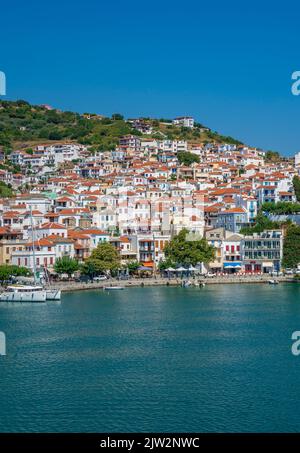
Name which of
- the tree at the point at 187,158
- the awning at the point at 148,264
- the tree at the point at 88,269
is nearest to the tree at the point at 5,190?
the tree at the point at 187,158

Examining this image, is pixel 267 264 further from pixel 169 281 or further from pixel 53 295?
pixel 53 295

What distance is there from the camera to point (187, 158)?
62188 mm

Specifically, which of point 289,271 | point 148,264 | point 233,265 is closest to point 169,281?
point 148,264

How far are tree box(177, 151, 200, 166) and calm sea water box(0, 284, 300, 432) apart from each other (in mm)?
37595

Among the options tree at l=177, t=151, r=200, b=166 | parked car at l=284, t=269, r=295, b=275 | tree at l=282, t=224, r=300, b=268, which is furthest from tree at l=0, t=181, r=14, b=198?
parked car at l=284, t=269, r=295, b=275

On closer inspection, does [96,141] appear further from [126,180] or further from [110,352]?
[110,352]

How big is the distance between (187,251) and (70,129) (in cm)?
4188

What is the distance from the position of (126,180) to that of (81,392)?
121 ft

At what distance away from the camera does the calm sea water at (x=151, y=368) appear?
12.2 meters

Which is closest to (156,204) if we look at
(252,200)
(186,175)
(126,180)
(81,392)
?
(252,200)

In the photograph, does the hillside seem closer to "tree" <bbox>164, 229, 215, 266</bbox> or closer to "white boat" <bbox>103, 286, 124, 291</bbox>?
"tree" <bbox>164, 229, 215, 266</bbox>

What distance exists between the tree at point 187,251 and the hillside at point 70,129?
33566 millimetres

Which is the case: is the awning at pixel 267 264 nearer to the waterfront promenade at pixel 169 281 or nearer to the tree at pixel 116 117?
the waterfront promenade at pixel 169 281
